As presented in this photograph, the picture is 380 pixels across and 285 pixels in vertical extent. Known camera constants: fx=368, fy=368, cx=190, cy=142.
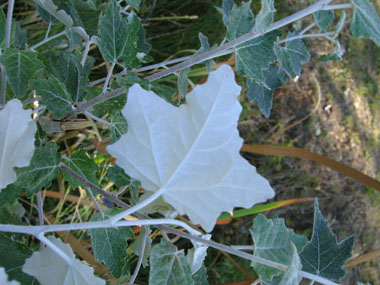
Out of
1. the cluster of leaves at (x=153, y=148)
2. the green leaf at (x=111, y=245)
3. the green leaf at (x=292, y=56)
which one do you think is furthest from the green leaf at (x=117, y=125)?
the green leaf at (x=292, y=56)

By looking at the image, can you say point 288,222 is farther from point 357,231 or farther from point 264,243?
point 264,243


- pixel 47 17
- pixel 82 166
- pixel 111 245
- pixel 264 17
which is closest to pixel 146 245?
pixel 111 245

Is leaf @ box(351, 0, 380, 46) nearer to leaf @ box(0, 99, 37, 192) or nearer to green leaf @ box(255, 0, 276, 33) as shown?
green leaf @ box(255, 0, 276, 33)

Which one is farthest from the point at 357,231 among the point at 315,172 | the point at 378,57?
the point at 378,57

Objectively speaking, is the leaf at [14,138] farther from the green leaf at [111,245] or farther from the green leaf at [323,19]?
the green leaf at [323,19]

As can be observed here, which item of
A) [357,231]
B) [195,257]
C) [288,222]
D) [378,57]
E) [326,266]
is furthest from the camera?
[378,57]

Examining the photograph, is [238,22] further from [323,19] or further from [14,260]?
[14,260]
